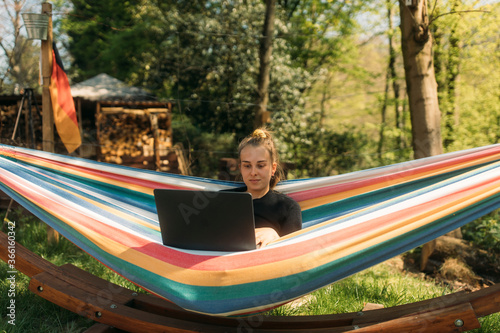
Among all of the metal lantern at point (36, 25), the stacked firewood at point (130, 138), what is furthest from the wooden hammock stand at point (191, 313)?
the stacked firewood at point (130, 138)

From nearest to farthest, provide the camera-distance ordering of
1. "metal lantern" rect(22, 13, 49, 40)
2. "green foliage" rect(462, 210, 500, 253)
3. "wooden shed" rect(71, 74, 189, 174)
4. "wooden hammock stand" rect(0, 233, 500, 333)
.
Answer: "wooden hammock stand" rect(0, 233, 500, 333) → "metal lantern" rect(22, 13, 49, 40) → "green foliage" rect(462, 210, 500, 253) → "wooden shed" rect(71, 74, 189, 174)

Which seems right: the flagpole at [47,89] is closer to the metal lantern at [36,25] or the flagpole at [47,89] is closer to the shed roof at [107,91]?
the metal lantern at [36,25]

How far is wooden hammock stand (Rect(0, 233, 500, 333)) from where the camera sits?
1197 millimetres

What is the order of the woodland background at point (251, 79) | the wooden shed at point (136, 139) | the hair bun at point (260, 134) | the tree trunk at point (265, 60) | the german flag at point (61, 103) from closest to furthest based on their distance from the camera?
the hair bun at point (260, 134)
the german flag at point (61, 103)
the tree trunk at point (265, 60)
the wooden shed at point (136, 139)
the woodland background at point (251, 79)

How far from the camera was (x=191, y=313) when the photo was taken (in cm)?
157

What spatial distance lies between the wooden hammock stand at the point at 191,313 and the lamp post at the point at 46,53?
47.3 inches

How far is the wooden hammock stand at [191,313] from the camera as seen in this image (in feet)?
3.93

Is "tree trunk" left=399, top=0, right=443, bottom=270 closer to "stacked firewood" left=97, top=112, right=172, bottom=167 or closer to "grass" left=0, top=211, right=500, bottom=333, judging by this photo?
"grass" left=0, top=211, right=500, bottom=333

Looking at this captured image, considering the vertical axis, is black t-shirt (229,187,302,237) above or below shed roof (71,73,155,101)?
below

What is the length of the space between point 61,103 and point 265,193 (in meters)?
1.88

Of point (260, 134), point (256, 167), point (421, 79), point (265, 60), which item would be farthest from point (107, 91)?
point (256, 167)

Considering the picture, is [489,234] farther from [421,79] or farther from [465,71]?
[465,71]

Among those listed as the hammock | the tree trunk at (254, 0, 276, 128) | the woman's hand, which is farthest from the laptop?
the tree trunk at (254, 0, 276, 128)

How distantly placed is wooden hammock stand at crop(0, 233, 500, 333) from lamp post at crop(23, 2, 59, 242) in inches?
47.3
